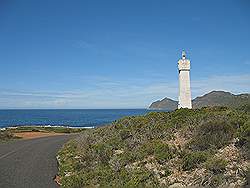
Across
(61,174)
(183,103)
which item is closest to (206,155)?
(61,174)

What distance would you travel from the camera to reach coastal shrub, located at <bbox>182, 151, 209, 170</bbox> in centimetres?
1102

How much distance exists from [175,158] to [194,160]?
1.30 metres

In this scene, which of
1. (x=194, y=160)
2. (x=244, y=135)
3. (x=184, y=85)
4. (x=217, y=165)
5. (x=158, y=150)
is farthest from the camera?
(x=184, y=85)

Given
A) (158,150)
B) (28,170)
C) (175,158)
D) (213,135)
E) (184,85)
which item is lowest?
(28,170)

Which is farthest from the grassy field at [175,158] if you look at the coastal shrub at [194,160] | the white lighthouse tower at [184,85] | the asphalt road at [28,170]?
the white lighthouse tower at [184,85]

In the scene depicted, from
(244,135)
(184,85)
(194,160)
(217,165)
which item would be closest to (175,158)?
(194,160)

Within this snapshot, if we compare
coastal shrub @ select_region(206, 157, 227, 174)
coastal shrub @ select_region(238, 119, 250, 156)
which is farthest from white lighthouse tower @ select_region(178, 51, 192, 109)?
coastal shrub @ select_region(206, 157, 227, 174)

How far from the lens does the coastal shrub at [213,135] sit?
1216 centimetres

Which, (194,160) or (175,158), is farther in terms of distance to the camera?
(175,158)

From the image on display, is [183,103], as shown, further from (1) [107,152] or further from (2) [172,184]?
(2) [172,184]

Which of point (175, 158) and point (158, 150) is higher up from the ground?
point (158, 150)

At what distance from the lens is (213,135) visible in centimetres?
1256

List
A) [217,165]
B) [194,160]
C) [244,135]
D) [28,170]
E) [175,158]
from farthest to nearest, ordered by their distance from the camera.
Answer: [28,170], [175,158], [244,135], [194,160], [217,165]

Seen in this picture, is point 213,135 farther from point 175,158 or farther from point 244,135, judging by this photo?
point 175,158
